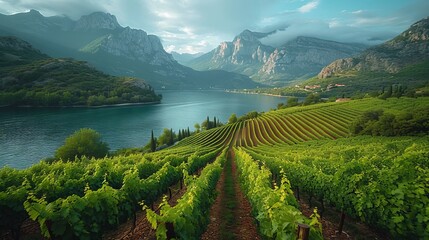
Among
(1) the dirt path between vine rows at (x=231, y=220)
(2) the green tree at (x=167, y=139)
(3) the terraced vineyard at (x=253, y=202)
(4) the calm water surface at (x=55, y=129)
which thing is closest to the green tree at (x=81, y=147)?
(4) the calm water surface at (x=55, y=129)

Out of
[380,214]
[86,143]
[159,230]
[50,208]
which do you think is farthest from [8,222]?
[86,143]

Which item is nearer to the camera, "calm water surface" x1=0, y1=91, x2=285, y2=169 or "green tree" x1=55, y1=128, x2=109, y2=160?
"green tree" x1=55, y1=128, x2=109, y2=160

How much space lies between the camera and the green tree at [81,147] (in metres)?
65.1

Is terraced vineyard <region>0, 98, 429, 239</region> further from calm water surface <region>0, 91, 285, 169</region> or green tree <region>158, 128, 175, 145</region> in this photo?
green tree <region>158, 128, 175, 145</region>

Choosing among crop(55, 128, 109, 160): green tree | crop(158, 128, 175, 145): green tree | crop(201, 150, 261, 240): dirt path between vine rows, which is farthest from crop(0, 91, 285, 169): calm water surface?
crop(201, 150, 261, 240): dirt path between vine rows

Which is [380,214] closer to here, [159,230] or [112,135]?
[159,230]

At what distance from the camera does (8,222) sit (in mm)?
10273

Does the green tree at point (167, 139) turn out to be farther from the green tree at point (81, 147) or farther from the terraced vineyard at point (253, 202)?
Answer: the terraced vineyard at point (253, 202)

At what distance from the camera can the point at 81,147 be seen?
64938 millimetres

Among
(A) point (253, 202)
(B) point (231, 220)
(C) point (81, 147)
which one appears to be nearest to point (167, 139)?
(C) point (81, 147)

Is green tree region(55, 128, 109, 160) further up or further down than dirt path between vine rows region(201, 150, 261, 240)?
further down

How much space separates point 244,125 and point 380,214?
10447cm

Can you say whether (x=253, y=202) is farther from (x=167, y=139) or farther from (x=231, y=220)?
(x=167, y=139)

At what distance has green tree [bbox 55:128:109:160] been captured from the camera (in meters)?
65.1
